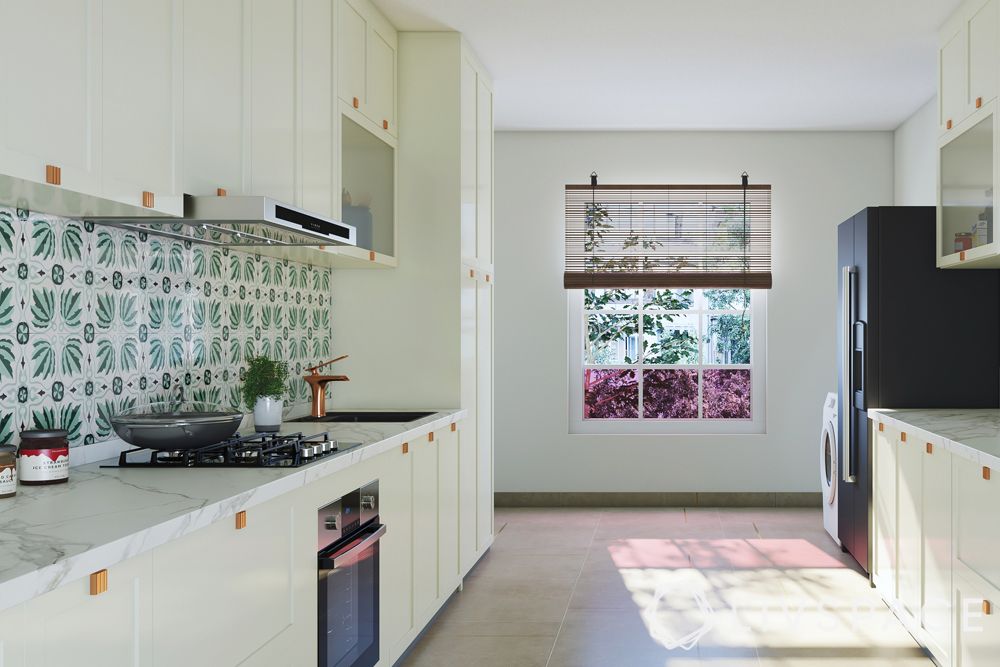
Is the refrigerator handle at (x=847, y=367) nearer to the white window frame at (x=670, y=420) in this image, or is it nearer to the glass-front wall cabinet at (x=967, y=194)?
the glass-front wall cabinet at (x=967, y=194)

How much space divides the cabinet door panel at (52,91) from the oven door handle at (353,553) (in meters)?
1.15

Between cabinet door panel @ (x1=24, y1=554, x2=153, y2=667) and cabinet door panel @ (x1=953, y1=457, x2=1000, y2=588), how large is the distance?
91.8 inches

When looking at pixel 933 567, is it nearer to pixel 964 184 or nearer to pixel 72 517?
pixel 964 184

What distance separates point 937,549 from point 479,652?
1.74 meters

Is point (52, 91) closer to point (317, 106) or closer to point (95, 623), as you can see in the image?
point (95, 623)

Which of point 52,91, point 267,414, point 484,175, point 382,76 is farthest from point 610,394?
point 52,91

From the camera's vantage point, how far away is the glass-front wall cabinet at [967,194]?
12.1ft

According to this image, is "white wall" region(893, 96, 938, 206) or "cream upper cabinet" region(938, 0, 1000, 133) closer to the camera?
"cream upper cabinet" region(938, 0, 1000, 133)

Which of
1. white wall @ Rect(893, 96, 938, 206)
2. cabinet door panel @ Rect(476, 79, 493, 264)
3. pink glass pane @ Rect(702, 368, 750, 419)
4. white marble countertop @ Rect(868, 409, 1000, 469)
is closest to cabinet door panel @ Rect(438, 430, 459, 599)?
cabinet door panel @ Rect(476, 79, 493, 264)

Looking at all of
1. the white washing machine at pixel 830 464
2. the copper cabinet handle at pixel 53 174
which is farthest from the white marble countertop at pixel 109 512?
the white washing machine at pixel 830 464

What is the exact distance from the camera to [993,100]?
3.57 meters

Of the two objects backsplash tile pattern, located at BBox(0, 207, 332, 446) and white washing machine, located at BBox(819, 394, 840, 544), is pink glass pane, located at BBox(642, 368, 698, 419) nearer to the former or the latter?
white washing machine, located at BBox(819, 394, 840, 544)

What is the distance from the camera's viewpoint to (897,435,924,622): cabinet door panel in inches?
141

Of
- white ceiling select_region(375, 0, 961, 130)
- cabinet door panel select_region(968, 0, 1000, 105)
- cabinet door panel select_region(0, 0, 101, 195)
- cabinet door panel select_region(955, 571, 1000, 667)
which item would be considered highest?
white ceiling select_region(375, 0, 961, 130)
